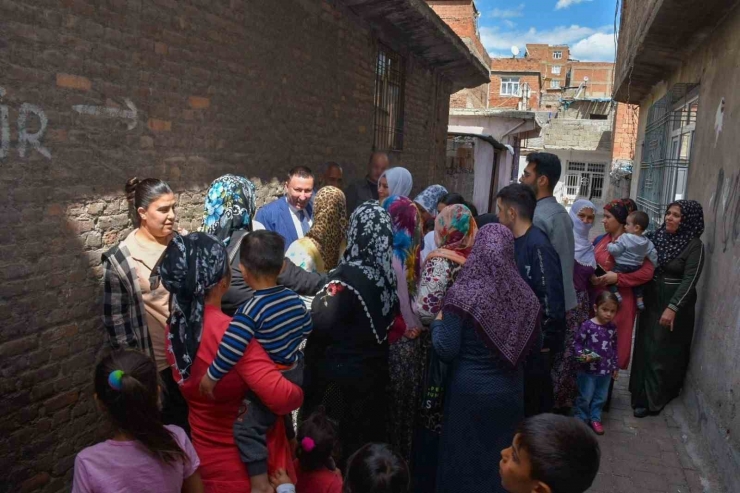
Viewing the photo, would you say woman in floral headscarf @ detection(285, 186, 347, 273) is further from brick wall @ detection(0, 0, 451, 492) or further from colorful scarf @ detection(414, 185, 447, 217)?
colorful scarf @ detection(414, 185, 447, 217)

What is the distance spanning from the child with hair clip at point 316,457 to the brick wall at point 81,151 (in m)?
1.62

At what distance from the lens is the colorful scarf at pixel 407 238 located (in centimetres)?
328

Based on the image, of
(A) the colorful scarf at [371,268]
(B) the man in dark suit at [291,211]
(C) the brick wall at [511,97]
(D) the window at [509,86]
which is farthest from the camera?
(D) the window at [509,86]

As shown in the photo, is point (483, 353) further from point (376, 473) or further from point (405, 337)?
point (376, 473)

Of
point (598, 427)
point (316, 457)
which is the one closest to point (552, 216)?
point (598, 427)

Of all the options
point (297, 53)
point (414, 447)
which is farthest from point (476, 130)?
point (414, 447)

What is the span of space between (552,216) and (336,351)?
5.70ft

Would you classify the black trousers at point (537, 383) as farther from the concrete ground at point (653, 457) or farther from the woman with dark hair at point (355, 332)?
the concrete ground at point (653, 457)

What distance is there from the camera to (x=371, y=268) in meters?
2.81

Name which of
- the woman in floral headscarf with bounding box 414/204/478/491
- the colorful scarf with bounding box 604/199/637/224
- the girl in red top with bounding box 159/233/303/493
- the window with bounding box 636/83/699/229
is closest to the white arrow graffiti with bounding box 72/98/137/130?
the girl in red top with bounding box 159/233/303/493

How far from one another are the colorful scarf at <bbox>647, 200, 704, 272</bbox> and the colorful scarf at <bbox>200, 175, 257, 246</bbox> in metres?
3.49

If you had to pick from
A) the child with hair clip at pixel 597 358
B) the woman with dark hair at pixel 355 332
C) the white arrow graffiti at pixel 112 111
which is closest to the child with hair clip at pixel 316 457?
the woman with dark hair at pixel 355 332

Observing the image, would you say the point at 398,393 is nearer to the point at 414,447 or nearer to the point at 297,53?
the point at 414,447

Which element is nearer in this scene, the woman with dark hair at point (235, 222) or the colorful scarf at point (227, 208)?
the woman with dark hair at point (235, 222)
